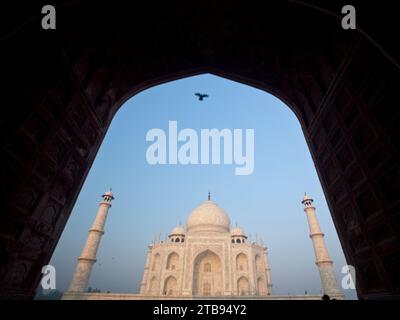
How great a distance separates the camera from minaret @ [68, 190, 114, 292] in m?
22.7

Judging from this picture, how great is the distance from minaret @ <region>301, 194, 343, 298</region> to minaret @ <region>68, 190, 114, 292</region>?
2441 centimetres

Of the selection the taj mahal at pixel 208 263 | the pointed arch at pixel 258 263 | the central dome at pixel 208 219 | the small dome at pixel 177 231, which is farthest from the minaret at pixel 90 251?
the pointed arch at pixel 258 263

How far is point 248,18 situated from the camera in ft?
20.2

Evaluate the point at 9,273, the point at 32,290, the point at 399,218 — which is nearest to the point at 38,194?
the point at 9,273

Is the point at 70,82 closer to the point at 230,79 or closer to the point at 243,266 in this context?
the point at 230,79

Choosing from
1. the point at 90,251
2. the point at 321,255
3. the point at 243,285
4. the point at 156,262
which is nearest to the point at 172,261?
the point at 156,262

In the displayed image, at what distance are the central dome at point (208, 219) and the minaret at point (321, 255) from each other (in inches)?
476

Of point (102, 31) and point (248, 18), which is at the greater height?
point (248, 18)

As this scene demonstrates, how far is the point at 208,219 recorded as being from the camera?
112ft

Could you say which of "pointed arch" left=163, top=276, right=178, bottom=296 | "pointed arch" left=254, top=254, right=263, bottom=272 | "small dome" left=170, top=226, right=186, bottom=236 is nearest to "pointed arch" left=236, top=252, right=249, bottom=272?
"pointed arch" left=254, top=254, right=263, bottom=272

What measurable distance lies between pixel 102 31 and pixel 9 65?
2.69 metres
